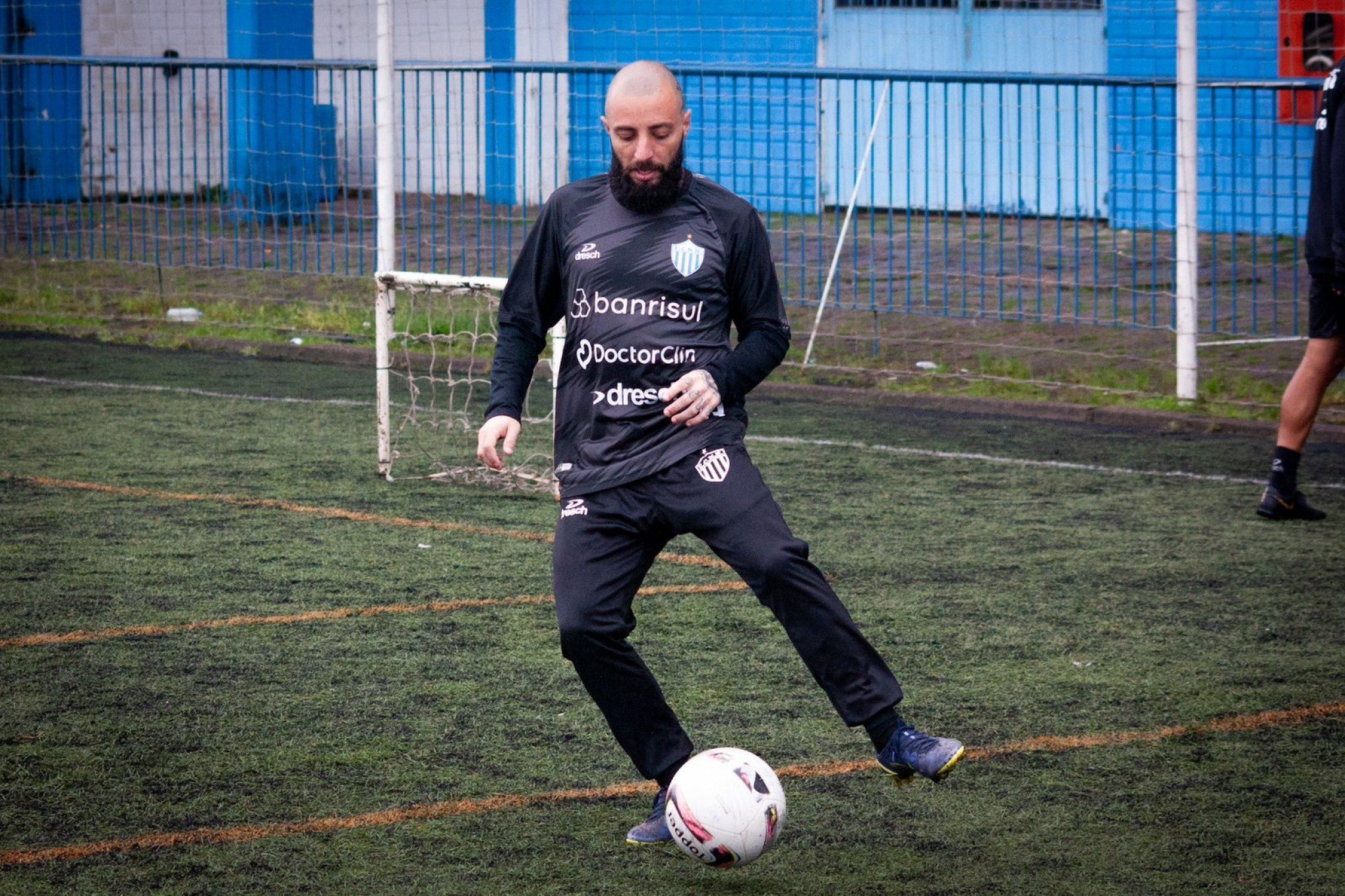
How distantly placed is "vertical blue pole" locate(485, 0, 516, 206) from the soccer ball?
9.14 meters

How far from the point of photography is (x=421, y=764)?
4734mm

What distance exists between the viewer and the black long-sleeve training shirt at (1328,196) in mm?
7516

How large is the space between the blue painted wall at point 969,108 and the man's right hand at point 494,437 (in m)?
9.99

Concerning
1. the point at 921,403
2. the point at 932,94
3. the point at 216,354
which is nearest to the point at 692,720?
the point at 921,403

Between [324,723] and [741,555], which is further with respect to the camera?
[324,723]

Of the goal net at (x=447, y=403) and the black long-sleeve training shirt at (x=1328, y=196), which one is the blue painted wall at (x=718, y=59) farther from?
the black long-sleeve training shirt at (x=1328, y=196)

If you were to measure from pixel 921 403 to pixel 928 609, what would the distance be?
5.03 meters

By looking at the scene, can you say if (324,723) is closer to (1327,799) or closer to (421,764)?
(421,764)

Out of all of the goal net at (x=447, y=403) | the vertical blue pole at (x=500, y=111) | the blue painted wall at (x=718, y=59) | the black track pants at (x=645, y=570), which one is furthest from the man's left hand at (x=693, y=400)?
the blue painted wall at (x=718, y=59)

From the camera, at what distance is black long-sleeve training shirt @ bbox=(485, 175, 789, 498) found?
13.6 ft

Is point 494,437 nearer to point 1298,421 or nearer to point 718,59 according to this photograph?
point 1298,421

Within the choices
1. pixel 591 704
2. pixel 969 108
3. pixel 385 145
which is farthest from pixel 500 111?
pixel 591 704

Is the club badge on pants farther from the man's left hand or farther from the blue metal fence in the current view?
the blue metal fence

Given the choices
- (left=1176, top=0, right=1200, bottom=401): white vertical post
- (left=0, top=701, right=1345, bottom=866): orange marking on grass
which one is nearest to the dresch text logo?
(left=0, top=701, right=1345, bottom=866): orange marking on grass
